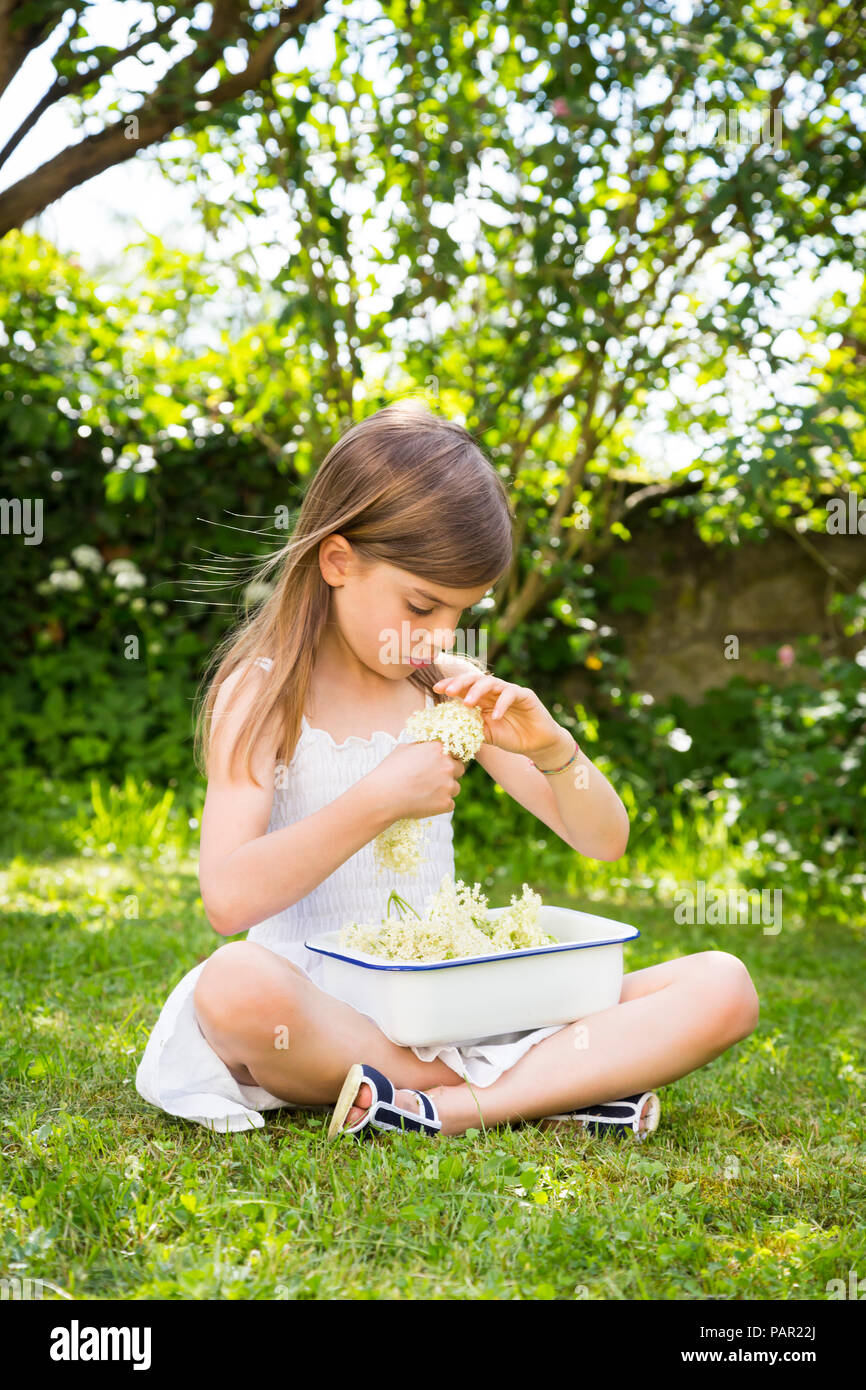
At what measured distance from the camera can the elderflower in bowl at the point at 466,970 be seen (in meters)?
1.90

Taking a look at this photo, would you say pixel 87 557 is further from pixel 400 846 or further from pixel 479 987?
pixel 479 987

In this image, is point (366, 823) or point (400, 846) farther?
point (400, 846)

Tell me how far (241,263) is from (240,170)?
36 centimetres

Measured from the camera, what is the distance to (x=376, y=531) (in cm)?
209

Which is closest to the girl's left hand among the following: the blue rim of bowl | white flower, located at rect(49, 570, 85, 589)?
the blue rim of bowl

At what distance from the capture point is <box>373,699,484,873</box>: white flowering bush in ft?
6.70

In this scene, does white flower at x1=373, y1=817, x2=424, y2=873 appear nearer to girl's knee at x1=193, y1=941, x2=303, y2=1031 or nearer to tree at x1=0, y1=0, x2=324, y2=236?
girl's knee at x1=193, y1=941, x2=303, y2=1031

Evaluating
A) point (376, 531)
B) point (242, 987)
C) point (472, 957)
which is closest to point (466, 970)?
point (472, 957)

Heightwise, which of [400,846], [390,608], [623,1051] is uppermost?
[390,608]

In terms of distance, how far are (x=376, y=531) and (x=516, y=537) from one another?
281cm

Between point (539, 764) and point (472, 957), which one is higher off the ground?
point (539, 764)

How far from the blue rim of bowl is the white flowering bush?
20 cm
